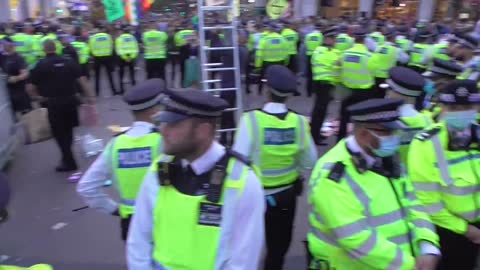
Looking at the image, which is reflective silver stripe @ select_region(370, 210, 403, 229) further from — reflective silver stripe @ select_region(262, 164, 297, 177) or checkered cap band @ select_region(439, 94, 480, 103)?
reflective silver stripe @ select_region(262, 164, 297, 177)

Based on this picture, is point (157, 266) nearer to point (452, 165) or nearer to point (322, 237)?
point (322, 237)

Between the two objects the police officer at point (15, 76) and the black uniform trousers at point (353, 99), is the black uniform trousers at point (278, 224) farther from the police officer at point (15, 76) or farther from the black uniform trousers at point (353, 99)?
the police officer at point (15, 76)

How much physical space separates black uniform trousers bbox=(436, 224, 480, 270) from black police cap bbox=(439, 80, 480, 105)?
2.70 feet

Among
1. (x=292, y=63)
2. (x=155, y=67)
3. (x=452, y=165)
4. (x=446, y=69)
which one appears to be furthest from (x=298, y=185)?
(x=155, y=67)

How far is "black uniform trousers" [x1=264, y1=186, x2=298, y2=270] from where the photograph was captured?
4008 mm

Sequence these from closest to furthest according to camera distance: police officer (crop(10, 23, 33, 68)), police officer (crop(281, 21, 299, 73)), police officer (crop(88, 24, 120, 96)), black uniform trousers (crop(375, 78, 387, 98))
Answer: black uniform trousers (crop(375, 78, 387, 98)) < police officer (crop(10, 23, 33, 68)) < police officer (crop(281, 21, 299, 73)) < police officer (crop(88, 24, 120, 96))

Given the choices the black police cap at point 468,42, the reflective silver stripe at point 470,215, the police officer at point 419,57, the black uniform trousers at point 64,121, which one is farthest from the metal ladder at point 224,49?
the reflective silver stripe at point 470,215

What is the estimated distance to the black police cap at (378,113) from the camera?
2.42m

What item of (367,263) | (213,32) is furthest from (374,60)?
(367,263)

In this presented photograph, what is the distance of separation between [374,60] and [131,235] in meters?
6.30

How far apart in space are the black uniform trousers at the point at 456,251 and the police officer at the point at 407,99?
756 mm

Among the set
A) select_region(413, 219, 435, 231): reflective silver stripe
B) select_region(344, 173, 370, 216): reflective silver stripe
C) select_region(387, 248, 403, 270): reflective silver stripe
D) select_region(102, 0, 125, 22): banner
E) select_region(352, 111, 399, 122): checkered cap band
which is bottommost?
select_region(387, 248, 403, 270): reflective silver stripe

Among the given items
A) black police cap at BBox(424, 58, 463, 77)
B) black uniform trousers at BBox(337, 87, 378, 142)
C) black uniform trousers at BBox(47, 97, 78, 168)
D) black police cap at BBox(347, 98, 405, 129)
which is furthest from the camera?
black uniform trousers at BBox(337, 87, 378, 142)

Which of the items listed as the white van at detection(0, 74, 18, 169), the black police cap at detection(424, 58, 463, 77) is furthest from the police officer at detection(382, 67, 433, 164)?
the white van at detection(0, 74, 18, 169)
